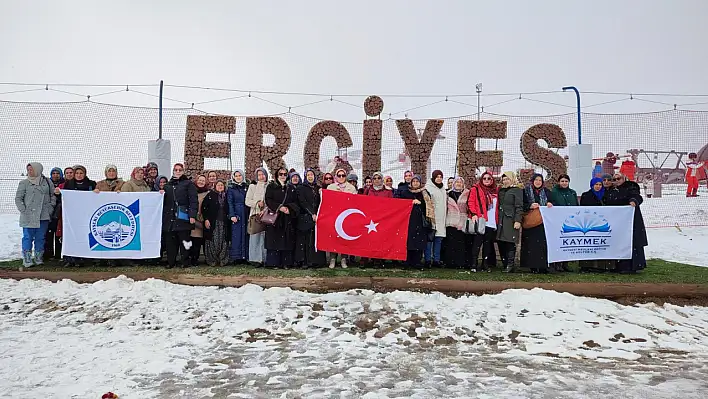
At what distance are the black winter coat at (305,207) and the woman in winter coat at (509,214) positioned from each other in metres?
2.83

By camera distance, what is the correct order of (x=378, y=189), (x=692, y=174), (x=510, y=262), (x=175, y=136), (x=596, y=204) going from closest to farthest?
1. (x=510, y=262)
2. (x=596, y=204)
3. (x=378, y=189)
4. (x=175, y=136)
5. (x=692, y=174)

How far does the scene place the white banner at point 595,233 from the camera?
7109 mm

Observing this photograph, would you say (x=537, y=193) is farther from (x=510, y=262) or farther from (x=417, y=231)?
(x=417, y=231)

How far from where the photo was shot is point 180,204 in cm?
704

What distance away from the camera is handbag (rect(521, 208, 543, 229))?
23.0 ft

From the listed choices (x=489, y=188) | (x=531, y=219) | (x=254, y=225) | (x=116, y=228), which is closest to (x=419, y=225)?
(x=489, y=188)

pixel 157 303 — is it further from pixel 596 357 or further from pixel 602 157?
pixel 602 157

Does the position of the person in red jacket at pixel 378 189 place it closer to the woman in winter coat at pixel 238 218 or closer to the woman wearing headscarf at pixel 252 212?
the woman wearing headscarf at pixel 252 212

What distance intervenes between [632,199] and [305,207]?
5.02m

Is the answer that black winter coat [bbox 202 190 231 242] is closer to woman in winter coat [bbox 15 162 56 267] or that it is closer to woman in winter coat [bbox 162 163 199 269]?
woman in winter coat [bbox 162 163 199 269]


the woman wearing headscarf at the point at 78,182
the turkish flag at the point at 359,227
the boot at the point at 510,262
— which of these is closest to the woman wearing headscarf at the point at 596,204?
the boot at the point at 510,262

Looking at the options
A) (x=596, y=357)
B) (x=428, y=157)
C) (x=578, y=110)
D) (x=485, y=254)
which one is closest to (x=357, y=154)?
(x=428, y=157)

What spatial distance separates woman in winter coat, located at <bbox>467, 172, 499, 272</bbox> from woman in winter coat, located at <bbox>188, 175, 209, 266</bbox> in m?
4.11

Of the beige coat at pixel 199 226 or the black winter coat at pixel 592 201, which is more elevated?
the black winter coat at pixel 592 201
